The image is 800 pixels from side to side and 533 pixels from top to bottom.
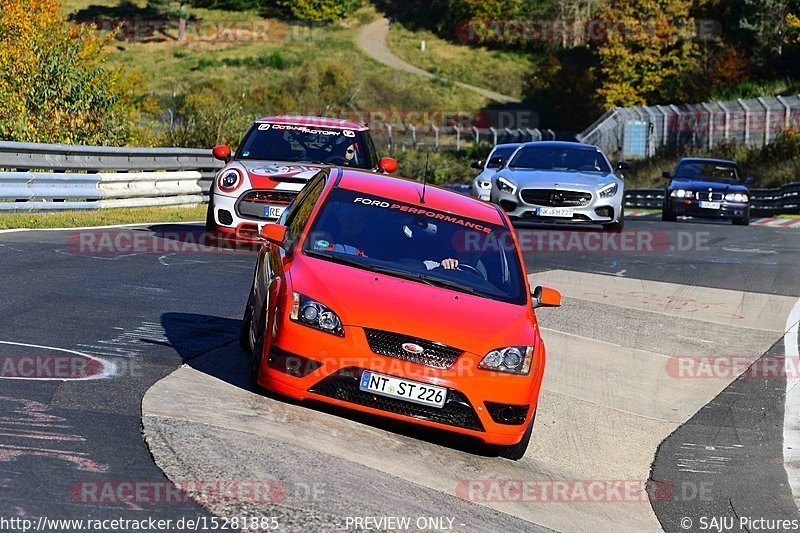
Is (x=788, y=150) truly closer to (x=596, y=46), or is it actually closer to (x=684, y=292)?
(x=684, y=292)

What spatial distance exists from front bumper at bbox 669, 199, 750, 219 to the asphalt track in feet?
41.3

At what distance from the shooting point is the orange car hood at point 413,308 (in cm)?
739

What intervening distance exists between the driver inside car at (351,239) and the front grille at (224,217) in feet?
22.5

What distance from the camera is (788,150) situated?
134ft

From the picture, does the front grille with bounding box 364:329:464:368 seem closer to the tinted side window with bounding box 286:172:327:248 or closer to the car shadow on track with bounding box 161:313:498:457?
the car shadow on track with bounding box 161:313:498:457

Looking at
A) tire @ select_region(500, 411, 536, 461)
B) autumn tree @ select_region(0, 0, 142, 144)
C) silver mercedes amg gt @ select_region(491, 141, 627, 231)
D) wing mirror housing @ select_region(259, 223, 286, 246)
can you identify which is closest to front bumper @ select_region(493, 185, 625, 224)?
silver mercedes amg gt @ select_region(491, 141, 627, 231)

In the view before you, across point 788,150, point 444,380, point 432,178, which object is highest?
point 444,380

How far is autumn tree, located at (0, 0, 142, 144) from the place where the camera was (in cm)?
2425

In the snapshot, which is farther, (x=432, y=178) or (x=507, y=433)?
(x=432, y=178)

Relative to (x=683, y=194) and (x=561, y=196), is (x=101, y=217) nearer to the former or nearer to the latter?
(x=561, y=196)

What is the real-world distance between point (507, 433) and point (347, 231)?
178cm

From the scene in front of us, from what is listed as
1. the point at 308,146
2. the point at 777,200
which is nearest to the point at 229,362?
the point at 308,146

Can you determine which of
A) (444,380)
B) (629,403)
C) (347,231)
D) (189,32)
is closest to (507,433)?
(444,380)

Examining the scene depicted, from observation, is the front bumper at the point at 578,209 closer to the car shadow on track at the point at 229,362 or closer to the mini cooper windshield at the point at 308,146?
the mini cooper windshield at the point at 308,146
